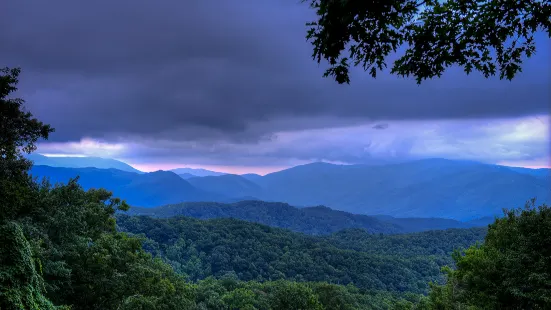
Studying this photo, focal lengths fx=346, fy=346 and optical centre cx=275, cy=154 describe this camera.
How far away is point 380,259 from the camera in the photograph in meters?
158

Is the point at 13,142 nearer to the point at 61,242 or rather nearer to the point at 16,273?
the point at 61,242

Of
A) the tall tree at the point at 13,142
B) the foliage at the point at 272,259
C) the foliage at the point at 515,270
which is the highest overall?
the tall tree at the point at 13,142

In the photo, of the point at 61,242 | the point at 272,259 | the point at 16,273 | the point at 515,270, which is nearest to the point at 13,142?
the point at 61,242

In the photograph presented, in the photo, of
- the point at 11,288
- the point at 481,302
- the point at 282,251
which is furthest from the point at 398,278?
the point at 11,288

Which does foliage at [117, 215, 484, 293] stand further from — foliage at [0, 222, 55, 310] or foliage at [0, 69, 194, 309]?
foliage at [0, 222, 55, 310]

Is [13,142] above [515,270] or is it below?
above

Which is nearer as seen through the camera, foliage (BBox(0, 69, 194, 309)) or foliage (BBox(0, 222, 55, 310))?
foliage (BBox(0, 222, 55, 310))

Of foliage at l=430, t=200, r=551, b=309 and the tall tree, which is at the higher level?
the tall tree

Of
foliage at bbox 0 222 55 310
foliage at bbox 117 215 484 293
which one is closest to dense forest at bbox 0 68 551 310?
foliage at bbox 0 222 55 310

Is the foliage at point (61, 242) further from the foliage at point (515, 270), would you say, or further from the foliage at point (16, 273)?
the foliage at point (515, 270)

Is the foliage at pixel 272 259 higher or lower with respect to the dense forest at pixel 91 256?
lower

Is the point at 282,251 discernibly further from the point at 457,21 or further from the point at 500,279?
the point at 457,21

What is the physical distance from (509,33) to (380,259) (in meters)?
165

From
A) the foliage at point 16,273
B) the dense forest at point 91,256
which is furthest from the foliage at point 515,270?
the foliage at point 16,273
